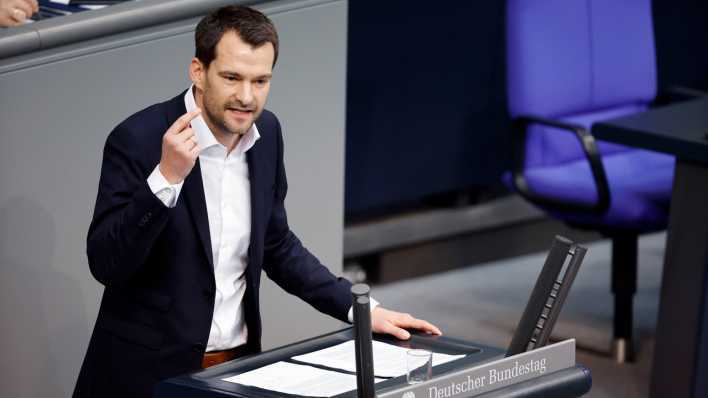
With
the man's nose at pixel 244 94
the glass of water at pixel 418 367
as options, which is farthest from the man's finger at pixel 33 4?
the glass of water at pixel 418 367

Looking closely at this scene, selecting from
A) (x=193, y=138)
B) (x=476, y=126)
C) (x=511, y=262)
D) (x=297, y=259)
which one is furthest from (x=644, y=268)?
(x=193, y=138)

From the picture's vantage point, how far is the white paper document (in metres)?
2.45

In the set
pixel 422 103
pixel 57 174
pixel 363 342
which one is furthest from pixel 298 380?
pixel 422 103

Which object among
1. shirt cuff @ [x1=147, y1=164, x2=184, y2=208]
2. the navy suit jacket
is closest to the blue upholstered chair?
the navy suit jacket

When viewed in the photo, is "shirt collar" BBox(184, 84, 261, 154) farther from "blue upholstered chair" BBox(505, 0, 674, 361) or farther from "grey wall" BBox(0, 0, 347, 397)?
"blue upholstered chair" BBox(505, 0, 674, 361)

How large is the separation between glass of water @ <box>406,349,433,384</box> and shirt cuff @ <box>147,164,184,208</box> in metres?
0.51

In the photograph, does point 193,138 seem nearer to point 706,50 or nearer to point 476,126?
point 476,126

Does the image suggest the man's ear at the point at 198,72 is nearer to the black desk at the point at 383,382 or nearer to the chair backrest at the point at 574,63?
the black desk at the point at 383,382

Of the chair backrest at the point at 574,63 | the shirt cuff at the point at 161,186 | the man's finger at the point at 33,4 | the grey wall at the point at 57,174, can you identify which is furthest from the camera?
the chair backrest at the point at 574,63

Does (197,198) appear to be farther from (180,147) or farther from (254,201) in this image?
(180,147)

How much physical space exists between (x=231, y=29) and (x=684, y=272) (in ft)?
7.18

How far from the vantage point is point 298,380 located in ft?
8.25

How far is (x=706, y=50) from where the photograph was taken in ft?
22.6

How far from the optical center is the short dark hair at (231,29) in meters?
2.67
